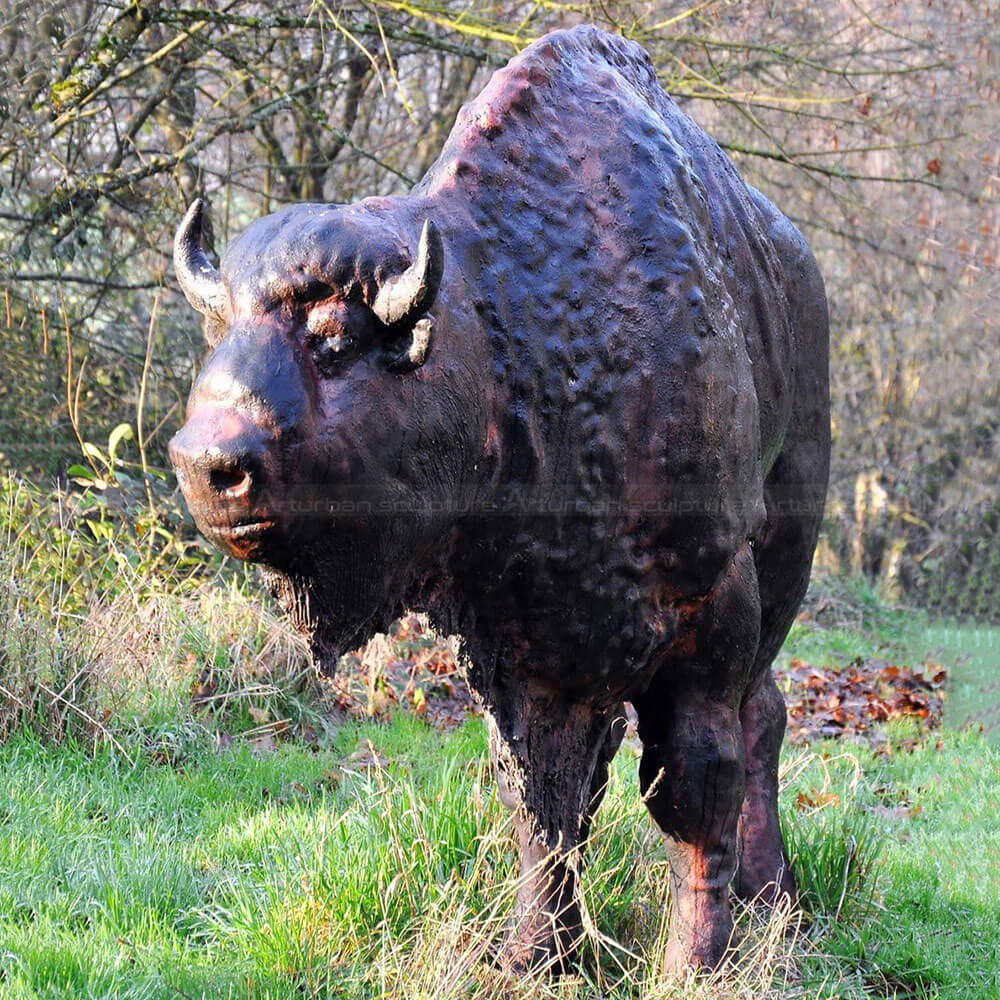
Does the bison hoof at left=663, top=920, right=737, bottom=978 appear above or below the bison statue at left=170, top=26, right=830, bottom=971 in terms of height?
below

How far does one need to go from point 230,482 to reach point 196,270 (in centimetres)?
59

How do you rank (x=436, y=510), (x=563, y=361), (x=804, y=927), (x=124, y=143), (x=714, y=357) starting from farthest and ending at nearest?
(x=124, y=143)
(x=804, y=927)
(x=714, y=357)
(x=563, y=361)
(x=436, y=510)

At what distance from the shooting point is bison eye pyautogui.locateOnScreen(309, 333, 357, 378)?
214cm

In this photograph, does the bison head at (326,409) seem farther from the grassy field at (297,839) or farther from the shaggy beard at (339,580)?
the grassy field at (297,839)

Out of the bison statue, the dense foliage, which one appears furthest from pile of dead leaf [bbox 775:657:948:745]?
the bison statue

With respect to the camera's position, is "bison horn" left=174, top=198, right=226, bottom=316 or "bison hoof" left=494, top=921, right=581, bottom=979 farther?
"bison hoof" left=494, top=921, right=581, bottom=979

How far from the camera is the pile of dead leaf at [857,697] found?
7762 millimetres

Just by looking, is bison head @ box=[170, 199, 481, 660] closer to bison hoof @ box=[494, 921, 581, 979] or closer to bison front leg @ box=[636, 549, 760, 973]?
bison front leg @ box=[636, 549, 760, 973]

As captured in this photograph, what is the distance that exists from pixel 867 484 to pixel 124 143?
977cm

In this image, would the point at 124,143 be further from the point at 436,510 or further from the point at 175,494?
the point at 436,510

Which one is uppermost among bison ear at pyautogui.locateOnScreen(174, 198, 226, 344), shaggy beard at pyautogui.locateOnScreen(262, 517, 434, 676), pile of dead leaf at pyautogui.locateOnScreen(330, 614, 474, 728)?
bison ear at pyautogui.locateOnScreen(174, 198, 226, 344)

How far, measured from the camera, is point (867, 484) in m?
14.8

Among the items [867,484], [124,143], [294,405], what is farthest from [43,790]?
[867,484]

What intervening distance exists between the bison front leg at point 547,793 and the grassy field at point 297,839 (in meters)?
0.09
